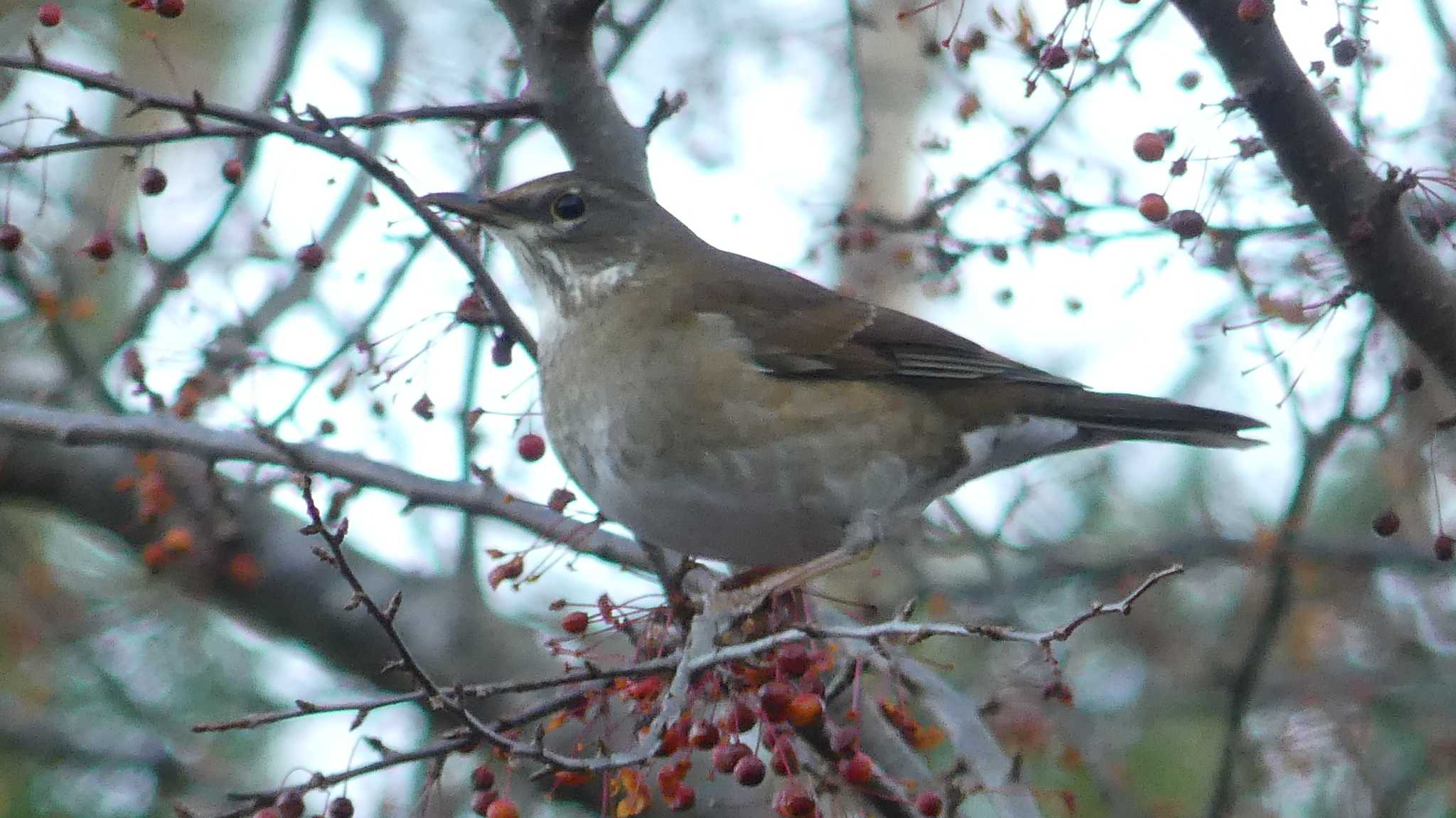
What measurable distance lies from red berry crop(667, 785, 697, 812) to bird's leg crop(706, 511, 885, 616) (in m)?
0.44

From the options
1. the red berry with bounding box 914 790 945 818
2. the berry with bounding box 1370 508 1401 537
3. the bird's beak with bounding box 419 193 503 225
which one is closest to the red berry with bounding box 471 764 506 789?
the red berry with bounding box 914 790 945 818

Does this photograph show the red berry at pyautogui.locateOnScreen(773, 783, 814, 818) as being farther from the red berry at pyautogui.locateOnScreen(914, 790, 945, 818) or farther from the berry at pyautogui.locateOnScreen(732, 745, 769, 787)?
the red berry at pyautogui.locateOnScreen(914, 790, 945, 818)

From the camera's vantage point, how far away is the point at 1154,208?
3.77 meters

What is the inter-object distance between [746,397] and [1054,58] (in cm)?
141

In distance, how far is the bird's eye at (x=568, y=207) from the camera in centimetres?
479

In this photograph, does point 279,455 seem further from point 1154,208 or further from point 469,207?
point 1154,208

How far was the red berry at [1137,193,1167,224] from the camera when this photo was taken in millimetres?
3766

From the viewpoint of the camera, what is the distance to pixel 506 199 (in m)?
4.77

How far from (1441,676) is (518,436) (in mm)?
4103

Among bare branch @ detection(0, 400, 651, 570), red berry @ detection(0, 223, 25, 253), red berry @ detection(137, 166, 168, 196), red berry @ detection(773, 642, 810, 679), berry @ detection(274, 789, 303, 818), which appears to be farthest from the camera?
bare branch @ detection(0, 400, 651, 570)

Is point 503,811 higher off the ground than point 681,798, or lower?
lower

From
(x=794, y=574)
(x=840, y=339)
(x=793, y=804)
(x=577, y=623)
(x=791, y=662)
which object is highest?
(x=840, y=339)

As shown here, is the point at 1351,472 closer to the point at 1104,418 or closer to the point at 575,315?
the point at 1104,418

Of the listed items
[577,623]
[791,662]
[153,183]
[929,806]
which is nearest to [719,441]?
[577,623]
